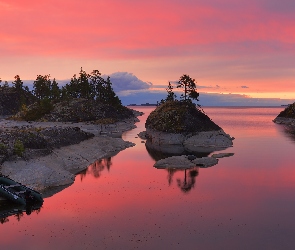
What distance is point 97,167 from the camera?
61531 millimetres

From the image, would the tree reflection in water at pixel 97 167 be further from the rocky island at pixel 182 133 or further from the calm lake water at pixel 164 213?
the rocky island at pixel 182 133

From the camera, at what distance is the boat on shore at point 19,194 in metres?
38.8

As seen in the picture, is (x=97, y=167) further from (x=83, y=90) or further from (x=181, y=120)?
(x=83, y=90)

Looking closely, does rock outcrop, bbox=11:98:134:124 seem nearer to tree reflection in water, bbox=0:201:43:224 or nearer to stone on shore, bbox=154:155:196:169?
stone on shore, bbox=154:155:196:169

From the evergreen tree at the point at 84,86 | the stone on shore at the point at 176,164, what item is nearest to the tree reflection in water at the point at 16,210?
the stone on shore at the point at 176,164

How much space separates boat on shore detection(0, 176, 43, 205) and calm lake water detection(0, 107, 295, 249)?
6.06 ft

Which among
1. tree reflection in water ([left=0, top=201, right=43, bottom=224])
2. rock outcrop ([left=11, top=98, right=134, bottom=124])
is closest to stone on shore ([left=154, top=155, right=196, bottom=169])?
tree reflection in water ([left=0, top=201, right=43, bottom=224])

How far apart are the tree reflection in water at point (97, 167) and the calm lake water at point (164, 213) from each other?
0.19 m

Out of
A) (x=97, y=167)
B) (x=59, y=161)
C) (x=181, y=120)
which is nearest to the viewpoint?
(x=59, y=161)

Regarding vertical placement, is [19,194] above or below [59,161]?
below

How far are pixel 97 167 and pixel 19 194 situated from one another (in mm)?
22770

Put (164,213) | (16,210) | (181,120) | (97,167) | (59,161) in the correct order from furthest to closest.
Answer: (181,120) → (97,167) → (59,161) → (16,210) → (164,213)

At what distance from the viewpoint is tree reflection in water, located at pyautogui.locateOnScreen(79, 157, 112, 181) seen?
56.0 m

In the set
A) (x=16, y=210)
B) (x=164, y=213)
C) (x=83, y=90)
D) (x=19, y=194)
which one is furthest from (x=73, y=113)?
(x=164, y=213)
